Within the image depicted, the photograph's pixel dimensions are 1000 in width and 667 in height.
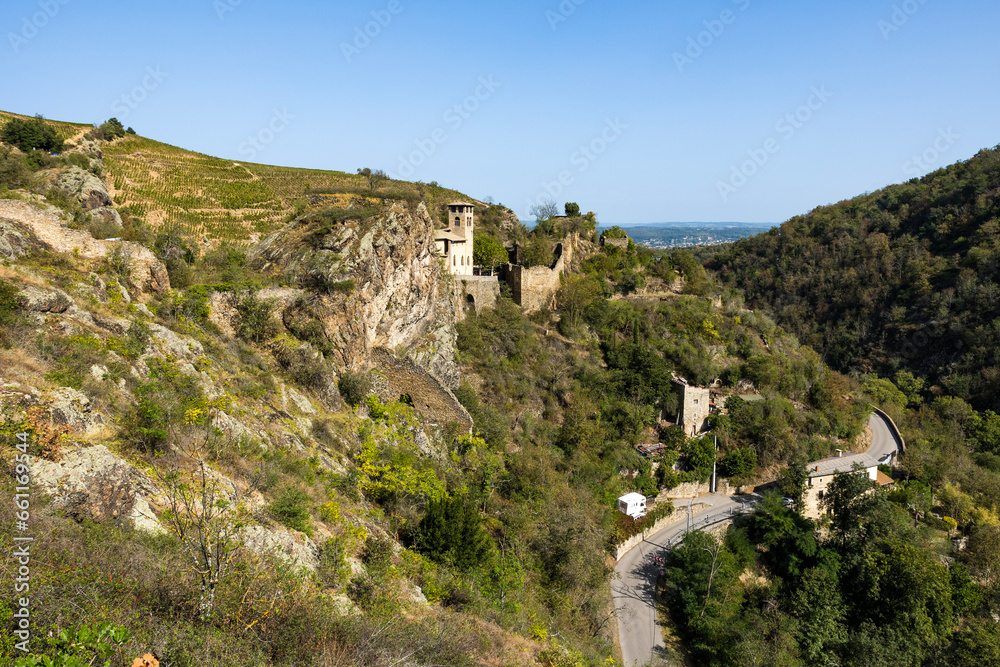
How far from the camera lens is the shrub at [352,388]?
17.4 metres

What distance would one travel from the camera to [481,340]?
26938 mm

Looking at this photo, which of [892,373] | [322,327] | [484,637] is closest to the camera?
[484,637]

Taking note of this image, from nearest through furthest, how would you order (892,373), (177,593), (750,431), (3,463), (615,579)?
(177,593) < (3,463) < (615,579) < (750,431) < (892,373)

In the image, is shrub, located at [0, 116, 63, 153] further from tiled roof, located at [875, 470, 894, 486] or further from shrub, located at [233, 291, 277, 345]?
tiled roof, located at [875, 470, 894, 486]

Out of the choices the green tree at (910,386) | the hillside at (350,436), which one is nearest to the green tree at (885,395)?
the green tree at (910,386)

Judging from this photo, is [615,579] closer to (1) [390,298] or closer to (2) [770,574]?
(2) [770,574]

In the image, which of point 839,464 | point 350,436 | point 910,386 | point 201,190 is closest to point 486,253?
point 201,190

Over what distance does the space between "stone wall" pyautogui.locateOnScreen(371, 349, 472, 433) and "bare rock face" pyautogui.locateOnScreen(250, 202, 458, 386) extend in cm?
62

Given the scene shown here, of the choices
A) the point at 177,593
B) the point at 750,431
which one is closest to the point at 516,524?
the point at 177,593

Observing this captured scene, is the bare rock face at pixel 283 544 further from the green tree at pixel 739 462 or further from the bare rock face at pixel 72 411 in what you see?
the green tree at pixel 739 462

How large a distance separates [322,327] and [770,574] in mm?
23172

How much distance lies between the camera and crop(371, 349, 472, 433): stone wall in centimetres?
2002

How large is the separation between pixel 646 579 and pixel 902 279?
53009 mm

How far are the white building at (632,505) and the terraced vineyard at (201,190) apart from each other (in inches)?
878
